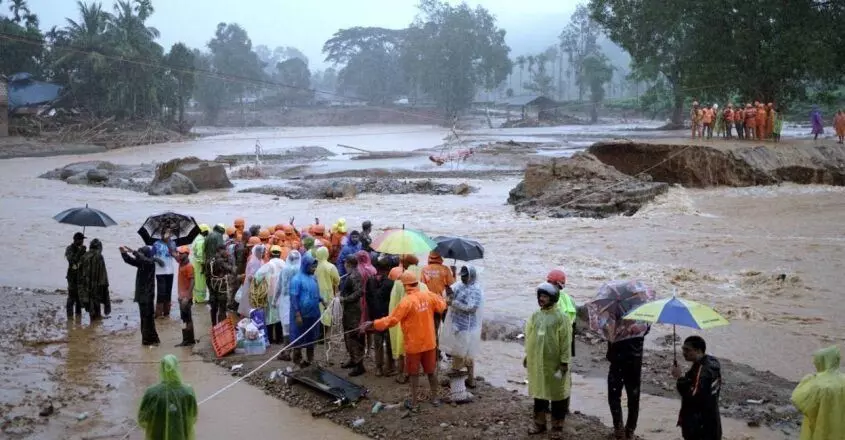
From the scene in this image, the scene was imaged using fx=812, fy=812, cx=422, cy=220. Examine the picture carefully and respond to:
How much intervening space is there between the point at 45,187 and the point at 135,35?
3371cm

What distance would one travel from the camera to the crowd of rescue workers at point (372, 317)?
17.7 ft

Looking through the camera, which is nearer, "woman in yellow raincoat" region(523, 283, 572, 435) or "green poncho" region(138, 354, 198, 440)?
"green poncho" region(138, 354, 198, 440)

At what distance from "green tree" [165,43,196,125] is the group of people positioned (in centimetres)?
4184

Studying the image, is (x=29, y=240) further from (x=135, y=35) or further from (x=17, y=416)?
(x=135, y=35)

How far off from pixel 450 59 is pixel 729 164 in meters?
57.6

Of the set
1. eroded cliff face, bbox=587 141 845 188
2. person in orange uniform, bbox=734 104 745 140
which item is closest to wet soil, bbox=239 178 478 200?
eroded cliff face, bbox=587 141 845 188

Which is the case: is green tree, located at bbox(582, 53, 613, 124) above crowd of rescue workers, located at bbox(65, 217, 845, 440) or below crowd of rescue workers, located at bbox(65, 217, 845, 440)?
above

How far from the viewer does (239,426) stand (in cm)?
727

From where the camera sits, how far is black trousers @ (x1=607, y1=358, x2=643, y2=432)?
246 inches

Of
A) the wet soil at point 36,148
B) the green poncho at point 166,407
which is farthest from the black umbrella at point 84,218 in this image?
the wet soil at point 36,148

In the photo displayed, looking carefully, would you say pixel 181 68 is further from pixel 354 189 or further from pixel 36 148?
pixel 354 189

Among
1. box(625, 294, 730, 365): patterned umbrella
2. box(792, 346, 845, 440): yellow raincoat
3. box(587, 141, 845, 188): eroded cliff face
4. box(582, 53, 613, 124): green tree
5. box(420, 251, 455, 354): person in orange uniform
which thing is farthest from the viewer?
box(582, 53, 613, 124): green tree

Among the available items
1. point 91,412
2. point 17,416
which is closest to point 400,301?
point 91,412

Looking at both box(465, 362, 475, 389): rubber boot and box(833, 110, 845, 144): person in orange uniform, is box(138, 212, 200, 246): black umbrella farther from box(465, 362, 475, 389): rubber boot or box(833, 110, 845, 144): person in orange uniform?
box(833, 110, 845, 144): person in orange uniform
